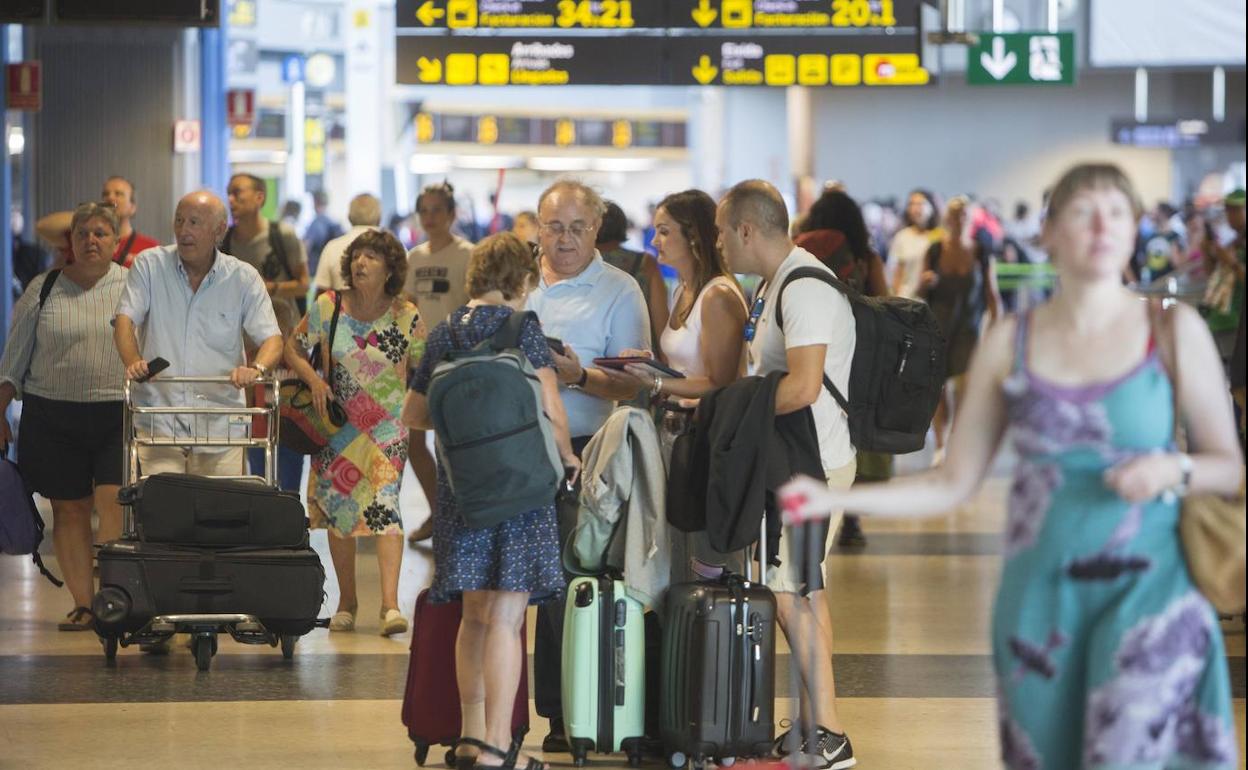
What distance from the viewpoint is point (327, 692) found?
22.0 ft

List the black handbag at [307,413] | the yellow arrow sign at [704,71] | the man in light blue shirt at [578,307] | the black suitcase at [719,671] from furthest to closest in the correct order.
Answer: the yellow arrow sign at [704,71], the black handbag at [307,413], the man in light blue shirt at [578,307], the black suitcase at [719,671]

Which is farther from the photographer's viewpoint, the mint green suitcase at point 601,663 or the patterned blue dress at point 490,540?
the mint green suitcase at point 601,663

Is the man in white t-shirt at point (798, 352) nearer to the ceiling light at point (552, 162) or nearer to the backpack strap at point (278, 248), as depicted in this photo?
the backpack strap at point (278, 248)

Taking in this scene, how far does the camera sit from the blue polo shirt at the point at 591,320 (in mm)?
6160

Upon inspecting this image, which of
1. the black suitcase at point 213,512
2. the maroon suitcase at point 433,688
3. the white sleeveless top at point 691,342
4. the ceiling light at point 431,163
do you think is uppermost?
the ceiling light at point 431,163

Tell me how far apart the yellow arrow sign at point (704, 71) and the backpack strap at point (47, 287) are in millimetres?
5801

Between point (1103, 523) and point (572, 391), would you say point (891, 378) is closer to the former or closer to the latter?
point (572, 391)

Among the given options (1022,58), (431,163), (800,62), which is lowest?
(800,62)

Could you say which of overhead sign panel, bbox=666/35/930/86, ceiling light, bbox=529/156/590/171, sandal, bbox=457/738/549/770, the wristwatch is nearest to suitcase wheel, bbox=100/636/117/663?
sandal, bbox=457/738/549/770

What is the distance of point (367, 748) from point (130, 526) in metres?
1.77

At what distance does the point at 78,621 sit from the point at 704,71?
6408mm

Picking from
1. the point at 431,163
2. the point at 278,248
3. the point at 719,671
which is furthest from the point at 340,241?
the point at 431,163

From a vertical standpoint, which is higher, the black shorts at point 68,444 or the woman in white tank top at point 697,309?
the woman in white tank top at point 697,309

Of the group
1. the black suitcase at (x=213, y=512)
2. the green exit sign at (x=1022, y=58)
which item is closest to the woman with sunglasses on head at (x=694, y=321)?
the black suitcase at (x=213, y=512)
